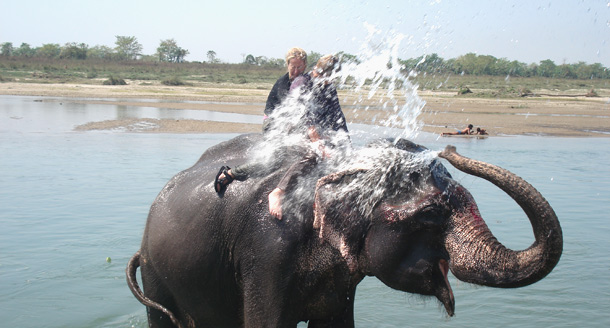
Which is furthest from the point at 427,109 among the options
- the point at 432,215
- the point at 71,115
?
the point at 432,215

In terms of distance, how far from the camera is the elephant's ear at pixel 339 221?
3574 mm

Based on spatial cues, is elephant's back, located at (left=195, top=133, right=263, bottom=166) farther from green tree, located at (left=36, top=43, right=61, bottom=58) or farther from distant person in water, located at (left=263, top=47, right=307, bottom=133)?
green tree, located at (left=36, top=43, right=61, bottom=58)

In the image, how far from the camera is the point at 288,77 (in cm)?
481

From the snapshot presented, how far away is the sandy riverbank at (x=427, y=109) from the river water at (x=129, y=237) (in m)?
5.97

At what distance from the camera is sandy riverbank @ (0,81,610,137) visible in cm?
2327

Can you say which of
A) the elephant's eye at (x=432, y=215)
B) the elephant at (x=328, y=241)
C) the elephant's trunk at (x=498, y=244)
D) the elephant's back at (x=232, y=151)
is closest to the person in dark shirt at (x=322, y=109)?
the elephant at (x=328, y=241)

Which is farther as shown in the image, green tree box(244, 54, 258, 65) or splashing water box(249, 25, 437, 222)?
green tree box(244, 54, 258, 65)

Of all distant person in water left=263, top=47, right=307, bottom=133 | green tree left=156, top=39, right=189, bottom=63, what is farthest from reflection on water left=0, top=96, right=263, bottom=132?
green tree left=156, top=39, right=189, bottom=63

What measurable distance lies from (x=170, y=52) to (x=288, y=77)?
97.0 metres

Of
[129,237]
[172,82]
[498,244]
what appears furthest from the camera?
[172,82]

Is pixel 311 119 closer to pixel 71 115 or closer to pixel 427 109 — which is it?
pixel 71 115

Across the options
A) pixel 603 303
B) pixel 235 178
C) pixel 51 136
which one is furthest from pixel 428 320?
pixel 51 136

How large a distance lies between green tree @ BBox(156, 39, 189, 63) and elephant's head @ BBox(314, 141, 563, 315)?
3749 inches

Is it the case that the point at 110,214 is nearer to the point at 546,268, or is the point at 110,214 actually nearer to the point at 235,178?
the point at 235,178
